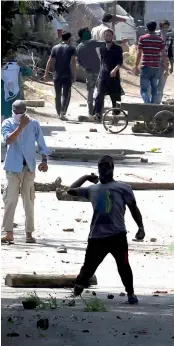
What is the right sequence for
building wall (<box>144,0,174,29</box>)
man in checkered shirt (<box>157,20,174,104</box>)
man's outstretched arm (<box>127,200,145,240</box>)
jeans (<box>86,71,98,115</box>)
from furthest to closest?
building wall (<box>144,0,174,29</box>)
jeans (<box>86,71,98,115</box>)
man in checkered shirt (<box>157,20,174,104</box>)
man's outstretched arm (<box>127,200,145,240</box>)

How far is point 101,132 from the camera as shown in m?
23.2

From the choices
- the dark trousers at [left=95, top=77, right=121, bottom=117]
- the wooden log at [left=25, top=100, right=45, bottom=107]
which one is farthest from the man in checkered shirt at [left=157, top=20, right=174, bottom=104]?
the wooden log at [left=25, top=100, right=45, bottom=107]

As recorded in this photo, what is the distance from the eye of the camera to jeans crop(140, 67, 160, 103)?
24.2 meters

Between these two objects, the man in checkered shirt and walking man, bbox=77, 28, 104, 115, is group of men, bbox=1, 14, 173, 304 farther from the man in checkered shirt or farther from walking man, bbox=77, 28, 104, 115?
walking man, bbox=77, 28, 104, 115

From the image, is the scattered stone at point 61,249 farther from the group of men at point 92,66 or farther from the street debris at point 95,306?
the group of men at point 92,66

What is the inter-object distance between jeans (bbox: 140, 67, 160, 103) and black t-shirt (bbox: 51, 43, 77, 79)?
1688 millimetres

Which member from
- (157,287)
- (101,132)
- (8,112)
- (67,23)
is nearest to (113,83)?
(101,132)

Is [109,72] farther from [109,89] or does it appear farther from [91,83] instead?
[91,83]

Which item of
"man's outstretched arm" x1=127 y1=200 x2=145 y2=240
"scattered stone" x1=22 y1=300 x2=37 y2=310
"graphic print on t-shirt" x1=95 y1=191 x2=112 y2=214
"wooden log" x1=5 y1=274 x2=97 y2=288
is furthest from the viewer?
"wooden log" x1=5 y1=274 x2=97 y2=288

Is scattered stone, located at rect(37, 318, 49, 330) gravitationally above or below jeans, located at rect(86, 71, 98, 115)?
above

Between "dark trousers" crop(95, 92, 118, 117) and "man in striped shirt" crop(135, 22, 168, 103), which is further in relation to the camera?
"man in striped shirt" crop(135, 22, 168, 103)

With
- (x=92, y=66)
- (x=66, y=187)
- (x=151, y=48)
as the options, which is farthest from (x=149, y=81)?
(x=66, y=187)

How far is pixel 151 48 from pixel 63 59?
203 cm

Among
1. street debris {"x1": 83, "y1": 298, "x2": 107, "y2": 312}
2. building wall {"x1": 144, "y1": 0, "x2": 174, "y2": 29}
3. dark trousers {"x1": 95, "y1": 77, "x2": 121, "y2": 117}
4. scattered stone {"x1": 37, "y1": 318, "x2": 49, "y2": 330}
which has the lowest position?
building wall {"x1": 144, "y1": 0, "x2": 174, "y2": 29}
